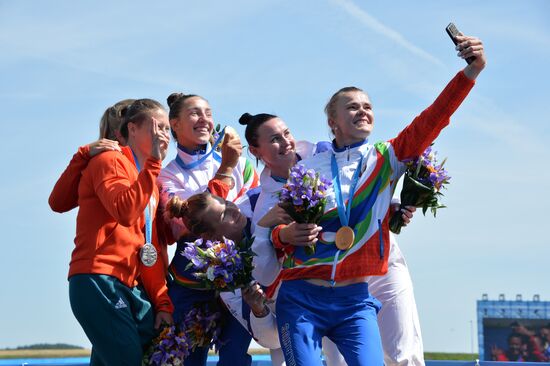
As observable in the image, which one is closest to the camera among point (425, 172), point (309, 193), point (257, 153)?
point (309, 193)

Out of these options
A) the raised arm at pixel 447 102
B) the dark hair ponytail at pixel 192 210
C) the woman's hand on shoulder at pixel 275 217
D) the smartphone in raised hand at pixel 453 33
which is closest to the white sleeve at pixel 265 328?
the woman's hand on shoulder at pixel 275 217

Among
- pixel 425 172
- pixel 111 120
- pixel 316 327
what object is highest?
pixel 111 120

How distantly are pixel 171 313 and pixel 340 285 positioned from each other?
1.16 meters

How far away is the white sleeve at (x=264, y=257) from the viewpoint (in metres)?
5.89

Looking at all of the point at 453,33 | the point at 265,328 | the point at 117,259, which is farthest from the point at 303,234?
the point at 453,33

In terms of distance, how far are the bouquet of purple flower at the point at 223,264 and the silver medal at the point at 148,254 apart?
0.22 metres

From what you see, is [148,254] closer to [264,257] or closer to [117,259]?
[117,259]

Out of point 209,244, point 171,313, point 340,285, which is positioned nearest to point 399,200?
point 340,285

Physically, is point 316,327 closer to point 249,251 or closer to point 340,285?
point 340,285

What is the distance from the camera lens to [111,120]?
679cm

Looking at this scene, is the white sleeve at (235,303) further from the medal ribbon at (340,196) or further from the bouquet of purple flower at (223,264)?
the medal ribbon at (340,196)

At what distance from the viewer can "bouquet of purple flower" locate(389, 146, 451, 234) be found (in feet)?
18.9

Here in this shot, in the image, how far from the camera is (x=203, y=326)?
20.4ft

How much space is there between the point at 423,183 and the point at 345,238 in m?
0.64
